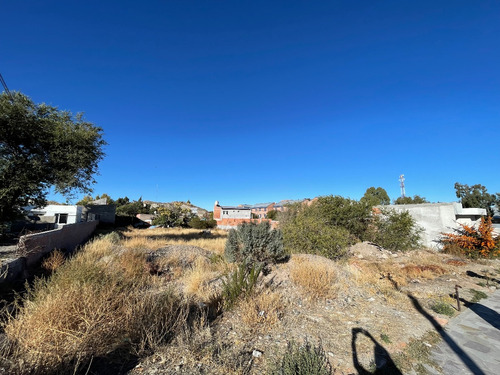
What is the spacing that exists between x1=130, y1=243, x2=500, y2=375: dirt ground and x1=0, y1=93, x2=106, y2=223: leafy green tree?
1130cm

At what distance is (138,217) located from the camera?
35750 mm

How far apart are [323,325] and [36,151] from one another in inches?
587

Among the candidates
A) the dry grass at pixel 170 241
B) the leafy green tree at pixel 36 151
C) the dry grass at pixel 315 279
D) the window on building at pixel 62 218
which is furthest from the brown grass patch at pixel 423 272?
the window on building at pixel 62 218

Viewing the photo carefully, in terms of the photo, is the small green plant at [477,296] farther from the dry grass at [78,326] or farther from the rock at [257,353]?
the dry grass at [78,326]

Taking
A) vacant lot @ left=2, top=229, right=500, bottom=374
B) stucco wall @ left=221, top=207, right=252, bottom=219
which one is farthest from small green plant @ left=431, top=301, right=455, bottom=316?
stucco wall @ left=221, top=207, right=252, bottom=219

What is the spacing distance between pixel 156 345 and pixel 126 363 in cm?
34

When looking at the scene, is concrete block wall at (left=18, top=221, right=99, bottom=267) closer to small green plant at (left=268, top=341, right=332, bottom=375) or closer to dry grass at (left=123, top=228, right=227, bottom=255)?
dry grass at (left=123, top=228, right=227, bottom=255)

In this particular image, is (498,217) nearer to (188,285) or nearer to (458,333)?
(458,333)

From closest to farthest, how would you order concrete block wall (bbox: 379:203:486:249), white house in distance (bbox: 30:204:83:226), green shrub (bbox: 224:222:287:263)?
green shrub (bbox: 224:222:287:263)
concrete block wall (bbox: 379:203:486:249)
white house in distance (bbox: 30:204:83:226)

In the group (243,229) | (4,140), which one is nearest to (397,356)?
(243,229)

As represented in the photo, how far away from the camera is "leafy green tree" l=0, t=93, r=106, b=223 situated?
10.0m

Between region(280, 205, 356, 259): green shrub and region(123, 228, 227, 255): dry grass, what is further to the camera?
region(123, 228, 227, 255): dry grass

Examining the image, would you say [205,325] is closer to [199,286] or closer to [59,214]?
[199,286]

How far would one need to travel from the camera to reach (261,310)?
396cm
